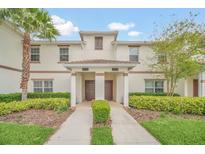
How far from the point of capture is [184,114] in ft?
43.5

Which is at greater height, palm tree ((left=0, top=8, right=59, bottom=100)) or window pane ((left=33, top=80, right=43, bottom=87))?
palm tree ((left=0, top=8, right=59, bottom=100))

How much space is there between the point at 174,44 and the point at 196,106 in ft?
17.7

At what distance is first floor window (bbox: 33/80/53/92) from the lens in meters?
19.9

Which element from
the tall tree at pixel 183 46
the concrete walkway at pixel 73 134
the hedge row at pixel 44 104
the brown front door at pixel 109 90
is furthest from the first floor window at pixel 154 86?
the concrete walkway at pixel 73 134

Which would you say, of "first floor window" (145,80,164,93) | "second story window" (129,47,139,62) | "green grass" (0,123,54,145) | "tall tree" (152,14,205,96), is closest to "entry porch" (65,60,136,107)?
"second story window" (129,47,139,62)

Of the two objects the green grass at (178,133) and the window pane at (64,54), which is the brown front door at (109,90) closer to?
the window pane at (64,54)

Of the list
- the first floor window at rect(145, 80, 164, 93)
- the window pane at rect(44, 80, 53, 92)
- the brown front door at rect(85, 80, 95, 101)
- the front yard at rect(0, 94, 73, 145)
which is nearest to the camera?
the front yard at rect(0, 94, 73, 145)

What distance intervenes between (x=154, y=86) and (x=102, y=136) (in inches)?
529

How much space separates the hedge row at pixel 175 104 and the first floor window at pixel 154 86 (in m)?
5.52

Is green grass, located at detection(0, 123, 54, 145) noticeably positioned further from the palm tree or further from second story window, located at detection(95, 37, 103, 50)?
second story window, located at detection(95, 37, 103, 50)

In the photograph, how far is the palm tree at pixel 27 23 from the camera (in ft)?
45.6

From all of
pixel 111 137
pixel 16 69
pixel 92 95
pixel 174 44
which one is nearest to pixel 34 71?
pixel 16 69

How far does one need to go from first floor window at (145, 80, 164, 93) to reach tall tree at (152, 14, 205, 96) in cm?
289
